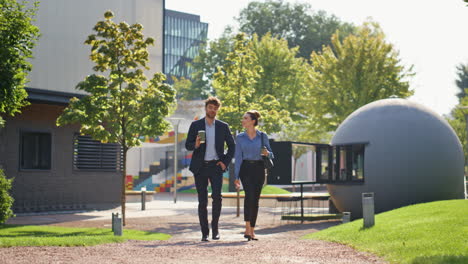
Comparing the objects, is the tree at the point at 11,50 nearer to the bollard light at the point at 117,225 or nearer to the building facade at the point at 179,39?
the bollard light at the point at 117,225

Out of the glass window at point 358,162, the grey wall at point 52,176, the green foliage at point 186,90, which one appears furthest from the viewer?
the green foliage at point 186,90

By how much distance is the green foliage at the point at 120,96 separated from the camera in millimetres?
15953

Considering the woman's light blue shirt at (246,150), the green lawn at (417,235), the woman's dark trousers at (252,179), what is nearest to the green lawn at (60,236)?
the woman's dark trousers at (252,179)

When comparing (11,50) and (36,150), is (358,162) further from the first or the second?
(36,150)

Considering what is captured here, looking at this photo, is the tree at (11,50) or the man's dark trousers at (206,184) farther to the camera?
the tree at (11,50)

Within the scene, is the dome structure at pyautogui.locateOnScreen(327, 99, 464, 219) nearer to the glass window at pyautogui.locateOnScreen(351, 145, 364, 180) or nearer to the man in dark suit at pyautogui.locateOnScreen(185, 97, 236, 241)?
the glass window at pyautogui.locateOnScreen(351, 145, 364, 180)

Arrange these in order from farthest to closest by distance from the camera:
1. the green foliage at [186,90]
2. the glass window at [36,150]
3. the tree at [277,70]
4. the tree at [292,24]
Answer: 1. the tree at [292,24]
2. the green foliage at [186,90]
3. the tree at [277,70]
4. the glass window at [36,150]

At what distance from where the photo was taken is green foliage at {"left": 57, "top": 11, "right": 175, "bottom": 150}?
15953 millimetres

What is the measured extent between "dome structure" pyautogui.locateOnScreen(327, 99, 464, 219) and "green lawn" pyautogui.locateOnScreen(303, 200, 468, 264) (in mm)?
2466

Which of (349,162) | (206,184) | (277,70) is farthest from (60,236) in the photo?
(277,70)

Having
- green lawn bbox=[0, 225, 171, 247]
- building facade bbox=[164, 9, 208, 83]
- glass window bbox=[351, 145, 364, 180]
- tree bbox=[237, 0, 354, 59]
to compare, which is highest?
building facade bbox=[164, 9, 208, 83]

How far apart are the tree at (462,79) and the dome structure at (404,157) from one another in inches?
2861

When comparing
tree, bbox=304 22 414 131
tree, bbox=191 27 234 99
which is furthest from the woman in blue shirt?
tree, bbox=191 27 234 99

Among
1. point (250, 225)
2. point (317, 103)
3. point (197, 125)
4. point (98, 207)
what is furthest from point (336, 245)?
point (317, 103)
